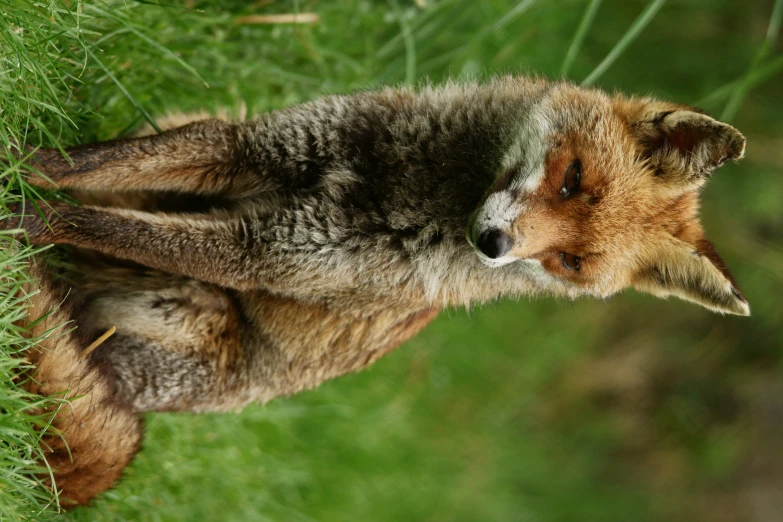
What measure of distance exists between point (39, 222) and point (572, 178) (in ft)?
8.56

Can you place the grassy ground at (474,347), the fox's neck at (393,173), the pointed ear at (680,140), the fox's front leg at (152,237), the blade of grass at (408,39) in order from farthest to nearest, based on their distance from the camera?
1. the blade of grass at (408,39)
2. the grassy ground at (474,347)
3. the fox's neck at (393,173)
4. the fox's front leg at (152,237)
5. the pointed ear at (680,140)

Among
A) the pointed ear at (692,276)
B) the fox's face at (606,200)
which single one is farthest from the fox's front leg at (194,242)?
the pointed ear at (692,276)

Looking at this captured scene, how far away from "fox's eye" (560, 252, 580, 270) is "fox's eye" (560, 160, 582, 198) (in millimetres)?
306

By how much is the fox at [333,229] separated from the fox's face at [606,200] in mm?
10

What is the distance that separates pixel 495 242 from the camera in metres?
3.20

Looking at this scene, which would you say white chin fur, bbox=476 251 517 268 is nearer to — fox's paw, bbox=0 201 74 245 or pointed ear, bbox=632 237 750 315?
pointed ear, bbox=632 237 750 315

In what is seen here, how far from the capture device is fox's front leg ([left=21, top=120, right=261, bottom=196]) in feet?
10.9

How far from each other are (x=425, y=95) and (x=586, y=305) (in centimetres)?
499

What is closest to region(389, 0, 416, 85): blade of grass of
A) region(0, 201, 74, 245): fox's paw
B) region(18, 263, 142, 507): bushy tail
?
region(0, 201, 74, 245): fox's paw

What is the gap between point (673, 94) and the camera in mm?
7336

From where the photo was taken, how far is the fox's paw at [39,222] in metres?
3.22

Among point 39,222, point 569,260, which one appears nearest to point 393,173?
point 569,260

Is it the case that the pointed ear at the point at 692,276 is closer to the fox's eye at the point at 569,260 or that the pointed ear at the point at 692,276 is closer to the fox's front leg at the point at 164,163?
the fox's eye at the point at 569,260

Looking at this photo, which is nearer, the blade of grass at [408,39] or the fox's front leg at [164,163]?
the fox's front leg at [164,163]
